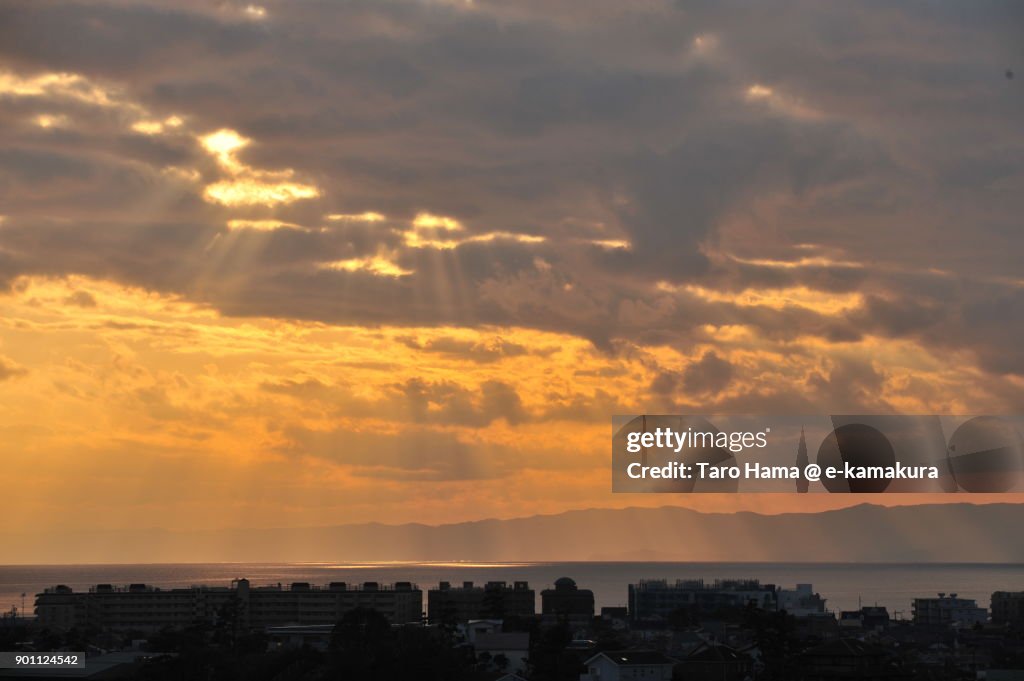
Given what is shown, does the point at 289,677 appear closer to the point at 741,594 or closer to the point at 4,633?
the point at 4,633

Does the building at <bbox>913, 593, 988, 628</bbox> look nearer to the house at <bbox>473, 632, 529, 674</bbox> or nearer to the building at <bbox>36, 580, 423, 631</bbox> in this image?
the building at <bbox>36, 580, 423, 631</bbox>

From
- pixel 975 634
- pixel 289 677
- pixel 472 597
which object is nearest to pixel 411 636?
pixel 289 677

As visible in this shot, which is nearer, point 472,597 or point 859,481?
point 859,481

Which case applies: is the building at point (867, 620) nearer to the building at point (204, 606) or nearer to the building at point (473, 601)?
the building at point (473, 601)

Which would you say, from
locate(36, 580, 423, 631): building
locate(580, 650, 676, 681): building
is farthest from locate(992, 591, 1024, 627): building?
locate(580, 650, 676, 681): building

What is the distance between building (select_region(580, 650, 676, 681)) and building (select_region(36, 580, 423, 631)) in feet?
200

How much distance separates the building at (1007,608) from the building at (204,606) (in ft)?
167

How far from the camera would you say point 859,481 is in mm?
35750

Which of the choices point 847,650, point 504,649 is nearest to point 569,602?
point 504,649

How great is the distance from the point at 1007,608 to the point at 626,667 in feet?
262

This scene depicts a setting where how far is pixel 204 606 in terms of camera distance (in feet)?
378

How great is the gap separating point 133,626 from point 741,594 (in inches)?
2978

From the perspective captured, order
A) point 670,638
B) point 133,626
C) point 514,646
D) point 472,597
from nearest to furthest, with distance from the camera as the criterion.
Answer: point 514,646, point 670,638, point 133,626, point 472,597

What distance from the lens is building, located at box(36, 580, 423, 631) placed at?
4456 inches
